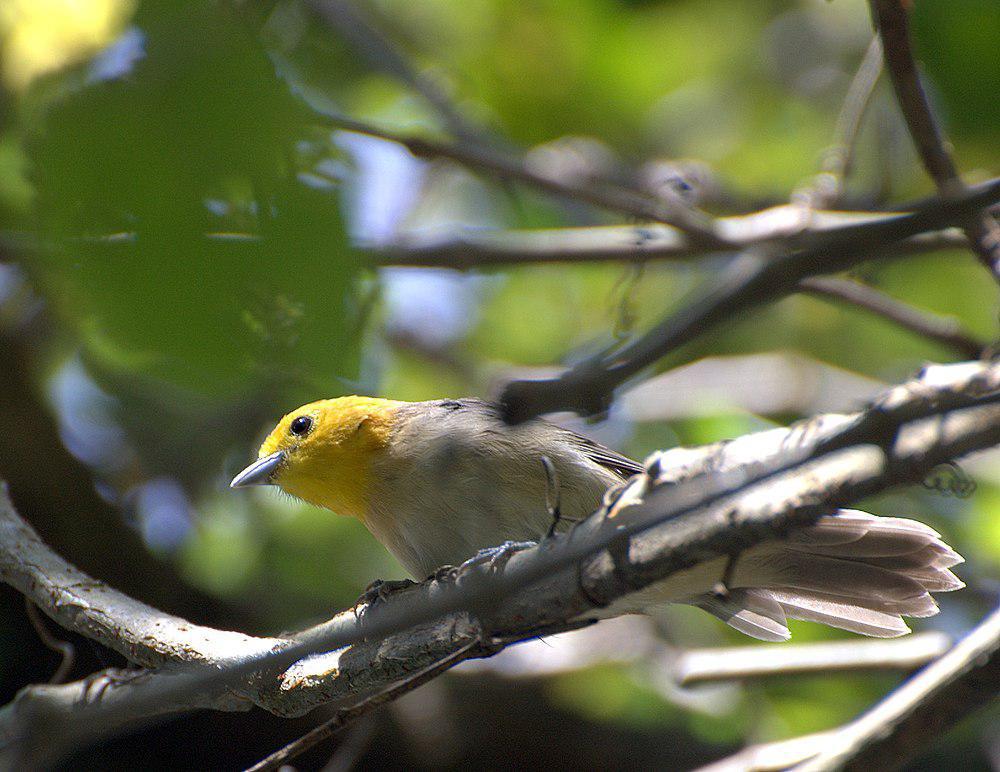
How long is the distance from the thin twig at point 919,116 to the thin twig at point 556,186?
86 centimetres

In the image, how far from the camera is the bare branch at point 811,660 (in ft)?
15.0

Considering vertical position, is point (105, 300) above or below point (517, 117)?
above

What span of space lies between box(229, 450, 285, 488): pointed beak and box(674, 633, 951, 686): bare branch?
2.11 metres

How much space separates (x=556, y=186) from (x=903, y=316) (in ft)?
5.05

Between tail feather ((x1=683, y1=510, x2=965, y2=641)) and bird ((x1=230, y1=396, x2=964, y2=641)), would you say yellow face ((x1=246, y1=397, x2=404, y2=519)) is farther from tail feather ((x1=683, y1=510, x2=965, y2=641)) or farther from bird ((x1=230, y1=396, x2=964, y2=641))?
tail feather ((x1=683, y1=510, x2=965, y2=641))

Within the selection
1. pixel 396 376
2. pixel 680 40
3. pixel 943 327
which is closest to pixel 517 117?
pixel 680 40

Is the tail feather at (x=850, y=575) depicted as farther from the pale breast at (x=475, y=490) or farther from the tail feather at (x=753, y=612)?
the pale breast at (x=475, y=490)

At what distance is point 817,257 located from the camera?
1.66 m

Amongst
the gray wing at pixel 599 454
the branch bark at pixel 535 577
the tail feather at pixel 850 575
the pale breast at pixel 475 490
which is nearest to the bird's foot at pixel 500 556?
the branch bark at pixel 535 577

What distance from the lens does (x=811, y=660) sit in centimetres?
470

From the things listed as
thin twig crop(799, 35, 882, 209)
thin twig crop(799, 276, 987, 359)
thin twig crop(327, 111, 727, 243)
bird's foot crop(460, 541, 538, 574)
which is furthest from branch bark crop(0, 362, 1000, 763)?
thin twig crop(799, 35, 882, 209)

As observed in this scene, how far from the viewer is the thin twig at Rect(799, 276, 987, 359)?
13.5ft

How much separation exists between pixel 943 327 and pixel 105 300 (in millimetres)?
3486

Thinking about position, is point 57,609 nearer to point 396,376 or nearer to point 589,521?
point 589,521
